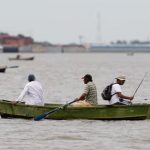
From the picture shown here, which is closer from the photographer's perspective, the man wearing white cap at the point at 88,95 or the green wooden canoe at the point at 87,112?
the green wooden canoe at the point at 87,112

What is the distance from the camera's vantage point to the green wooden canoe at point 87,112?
999 inches

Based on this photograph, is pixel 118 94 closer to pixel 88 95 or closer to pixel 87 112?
pixel 88 95

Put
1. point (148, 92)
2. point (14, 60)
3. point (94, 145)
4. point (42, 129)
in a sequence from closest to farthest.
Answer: point (94, 145) < point (42, 129) < point (148, 92) < point (14, 60)

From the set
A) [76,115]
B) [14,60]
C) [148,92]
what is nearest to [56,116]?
[76,115]

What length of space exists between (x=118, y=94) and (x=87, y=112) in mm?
1163

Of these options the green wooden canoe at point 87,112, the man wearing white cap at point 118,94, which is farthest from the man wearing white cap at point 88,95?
the man wearing white cap at point 118,94

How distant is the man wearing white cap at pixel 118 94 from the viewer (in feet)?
83.3

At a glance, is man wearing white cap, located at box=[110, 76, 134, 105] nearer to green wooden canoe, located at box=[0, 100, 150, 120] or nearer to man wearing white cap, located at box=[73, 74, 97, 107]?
green wooden canoe, located at box=[0, 100, 150, 120]

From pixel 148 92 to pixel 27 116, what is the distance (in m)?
19.2

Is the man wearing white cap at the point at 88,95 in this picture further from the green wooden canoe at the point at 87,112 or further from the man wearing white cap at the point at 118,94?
the man wearing white cap at the point at 118,94

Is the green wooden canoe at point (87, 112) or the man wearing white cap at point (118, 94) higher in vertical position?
the man wearing white cap at point (118, 94)

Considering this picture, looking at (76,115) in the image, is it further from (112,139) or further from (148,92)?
(148,92)

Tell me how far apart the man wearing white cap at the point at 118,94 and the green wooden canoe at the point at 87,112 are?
15.7 inches

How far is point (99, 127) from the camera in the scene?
25047 mm
